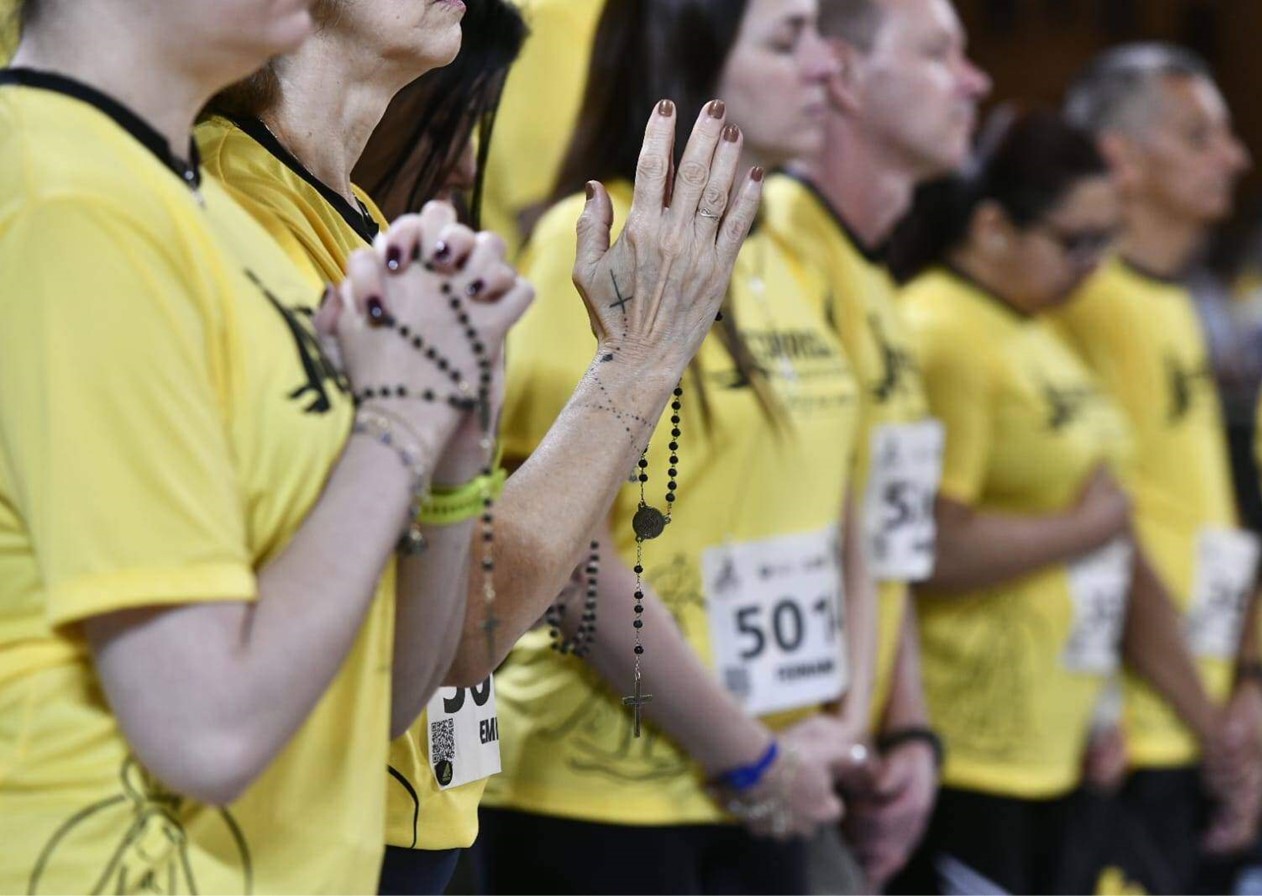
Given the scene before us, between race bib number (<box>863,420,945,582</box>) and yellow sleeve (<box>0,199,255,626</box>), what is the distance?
64.0 inches

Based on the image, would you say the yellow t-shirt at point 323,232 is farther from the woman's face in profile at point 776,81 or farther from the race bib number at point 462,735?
the woman's face in profile at point 776,81

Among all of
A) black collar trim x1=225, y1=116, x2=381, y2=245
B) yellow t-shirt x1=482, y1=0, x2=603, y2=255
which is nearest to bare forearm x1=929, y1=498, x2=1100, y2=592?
yellow t-shirt x1=482, y1=0, x2=603, y2=255

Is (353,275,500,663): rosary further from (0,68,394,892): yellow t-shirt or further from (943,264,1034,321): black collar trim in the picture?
(943,264,1034,321): black collar trim

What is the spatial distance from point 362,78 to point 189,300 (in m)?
0.43

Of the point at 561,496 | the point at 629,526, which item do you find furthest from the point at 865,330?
the point at 561,496

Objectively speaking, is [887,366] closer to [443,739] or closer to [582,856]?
[582,856]

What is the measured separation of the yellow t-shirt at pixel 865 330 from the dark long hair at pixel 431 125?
2.75 ft

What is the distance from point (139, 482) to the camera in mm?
874

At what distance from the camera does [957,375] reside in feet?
9.23

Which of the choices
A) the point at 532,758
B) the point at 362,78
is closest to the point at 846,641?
the point at 532,758

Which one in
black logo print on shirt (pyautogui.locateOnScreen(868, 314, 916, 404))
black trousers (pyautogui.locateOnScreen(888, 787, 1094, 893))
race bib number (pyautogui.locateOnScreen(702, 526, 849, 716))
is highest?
black logo print on shirt (pyautogui.locateOnScreen(868, 314, 916, 404))

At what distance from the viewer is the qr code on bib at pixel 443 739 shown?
1276 millimetres

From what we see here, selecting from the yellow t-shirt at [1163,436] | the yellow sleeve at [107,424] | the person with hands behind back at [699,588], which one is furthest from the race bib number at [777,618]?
the yellow t-shirt at [1163,436]

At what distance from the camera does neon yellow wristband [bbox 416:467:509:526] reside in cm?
100
